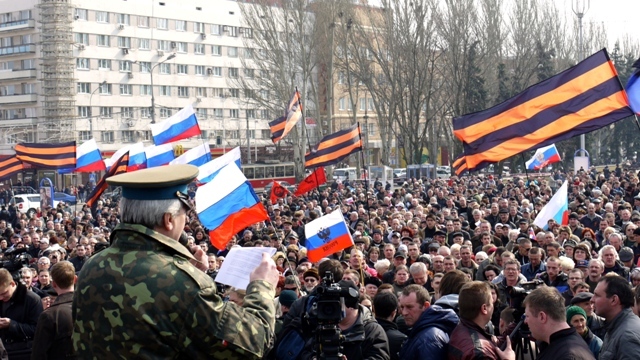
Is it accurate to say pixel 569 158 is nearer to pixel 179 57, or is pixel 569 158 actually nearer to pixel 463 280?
pixel 179 57

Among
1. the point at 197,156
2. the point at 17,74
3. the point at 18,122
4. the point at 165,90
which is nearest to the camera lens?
the point at 197,156

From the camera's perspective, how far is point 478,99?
51625 millimetres

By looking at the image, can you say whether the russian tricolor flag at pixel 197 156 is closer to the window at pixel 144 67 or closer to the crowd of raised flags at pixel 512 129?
the crowd of raised flags at pixel 512 129

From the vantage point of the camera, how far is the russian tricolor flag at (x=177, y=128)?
74.7 ft

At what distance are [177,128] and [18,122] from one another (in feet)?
181

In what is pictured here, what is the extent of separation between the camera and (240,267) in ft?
19.9

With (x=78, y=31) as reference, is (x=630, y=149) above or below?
below

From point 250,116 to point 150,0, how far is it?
1416cm

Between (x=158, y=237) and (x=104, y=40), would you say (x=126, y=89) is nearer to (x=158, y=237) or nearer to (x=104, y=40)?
(x=104, y=40)

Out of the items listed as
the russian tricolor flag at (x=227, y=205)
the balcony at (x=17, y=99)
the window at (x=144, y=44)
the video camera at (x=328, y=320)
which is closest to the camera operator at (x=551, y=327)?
the video camera at (x=328, y=320)

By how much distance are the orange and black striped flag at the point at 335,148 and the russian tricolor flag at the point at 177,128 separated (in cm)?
318

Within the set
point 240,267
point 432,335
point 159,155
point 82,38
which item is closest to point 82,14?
point 82,38

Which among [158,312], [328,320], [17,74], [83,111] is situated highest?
[17,74]

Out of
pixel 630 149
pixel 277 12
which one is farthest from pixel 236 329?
pixel 630 149
